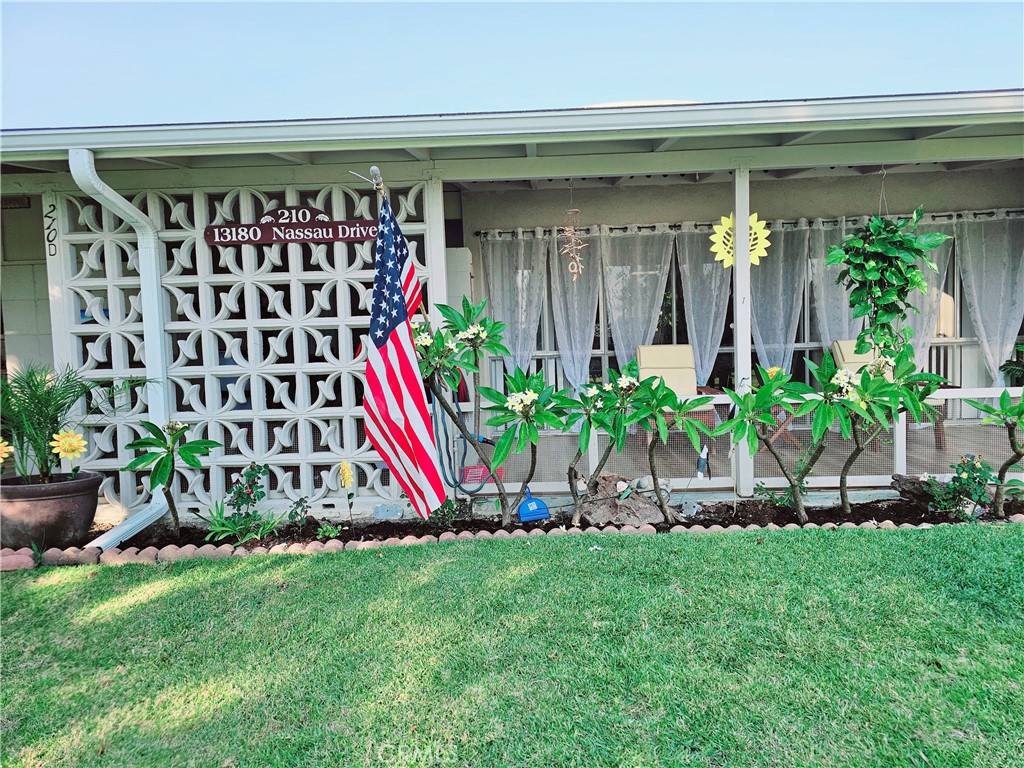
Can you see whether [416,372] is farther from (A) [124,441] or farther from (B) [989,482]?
(B) [989,482]

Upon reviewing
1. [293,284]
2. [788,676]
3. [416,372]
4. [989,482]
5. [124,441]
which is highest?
[293,284]

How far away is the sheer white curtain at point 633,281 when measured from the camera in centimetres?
674

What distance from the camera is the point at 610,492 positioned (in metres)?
4.39

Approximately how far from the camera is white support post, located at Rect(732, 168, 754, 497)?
4473 mm

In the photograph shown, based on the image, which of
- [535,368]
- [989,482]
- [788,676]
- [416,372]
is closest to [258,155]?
[416,372]

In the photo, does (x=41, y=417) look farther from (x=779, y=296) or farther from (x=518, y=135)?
(x=779, y=296)

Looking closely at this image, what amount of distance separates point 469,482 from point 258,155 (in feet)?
8.72

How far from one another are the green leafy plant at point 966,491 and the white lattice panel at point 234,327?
11.1 feet

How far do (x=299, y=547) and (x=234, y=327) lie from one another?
1604 mm

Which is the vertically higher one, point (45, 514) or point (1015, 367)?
point (1015, 367)

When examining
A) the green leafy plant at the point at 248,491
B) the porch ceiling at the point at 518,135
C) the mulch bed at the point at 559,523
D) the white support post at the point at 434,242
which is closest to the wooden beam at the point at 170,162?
the porch ceiling at the point at 518,135

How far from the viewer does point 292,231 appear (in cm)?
443

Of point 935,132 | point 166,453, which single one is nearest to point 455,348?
point 166,453

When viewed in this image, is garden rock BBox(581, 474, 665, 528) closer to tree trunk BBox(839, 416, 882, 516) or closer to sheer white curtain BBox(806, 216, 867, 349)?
tree trunk BBox(839, 416, 882, 516)
